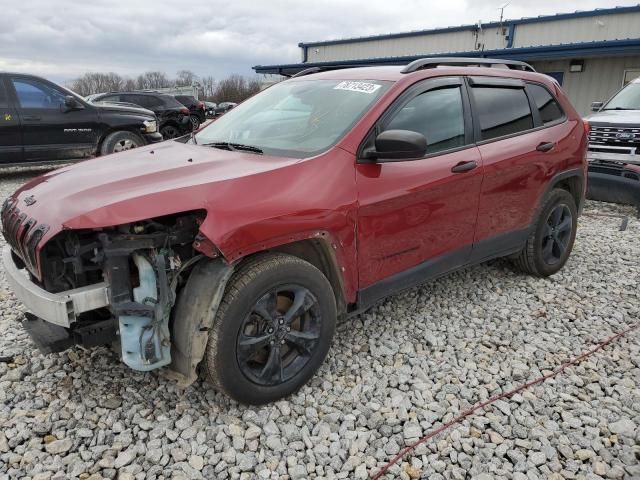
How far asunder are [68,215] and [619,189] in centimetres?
673

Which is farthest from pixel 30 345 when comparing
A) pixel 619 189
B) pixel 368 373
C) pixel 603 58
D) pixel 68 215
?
pixel 603 58

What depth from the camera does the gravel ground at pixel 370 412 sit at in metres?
2.33

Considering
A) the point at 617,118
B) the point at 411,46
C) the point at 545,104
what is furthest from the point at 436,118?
the point at 411,46

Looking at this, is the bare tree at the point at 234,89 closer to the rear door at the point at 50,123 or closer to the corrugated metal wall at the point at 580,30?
the corrugated metal wall at the point at 580,30

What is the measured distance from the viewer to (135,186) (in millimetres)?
2396

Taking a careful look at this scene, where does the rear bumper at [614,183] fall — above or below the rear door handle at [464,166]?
below

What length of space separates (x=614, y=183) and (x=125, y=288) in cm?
656

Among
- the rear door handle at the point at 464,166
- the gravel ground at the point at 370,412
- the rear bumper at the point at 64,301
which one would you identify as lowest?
the gravel ground at the point at 370,412

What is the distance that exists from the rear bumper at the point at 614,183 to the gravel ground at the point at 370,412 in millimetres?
3458

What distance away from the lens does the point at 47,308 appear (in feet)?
7.28

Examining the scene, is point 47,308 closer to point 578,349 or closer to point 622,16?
point 578,349

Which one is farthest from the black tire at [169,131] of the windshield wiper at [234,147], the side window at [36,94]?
the windshield wiper at [234,147]

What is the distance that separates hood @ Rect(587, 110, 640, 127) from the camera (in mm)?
7285

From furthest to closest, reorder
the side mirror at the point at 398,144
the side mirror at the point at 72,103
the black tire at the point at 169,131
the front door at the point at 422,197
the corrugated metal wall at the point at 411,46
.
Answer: the corrugated metal wall at the point at 411,46 < the black tire at the point at 169,131 < the side mirror at the point at 72,103 < the front door at the point at 422,197 < the side mirror at the point at 398,144
